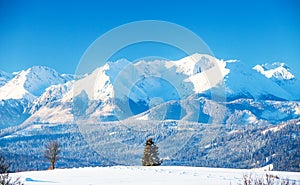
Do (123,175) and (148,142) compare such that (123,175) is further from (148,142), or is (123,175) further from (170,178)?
(148,142)

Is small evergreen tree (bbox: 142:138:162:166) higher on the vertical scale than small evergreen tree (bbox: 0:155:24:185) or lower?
higher

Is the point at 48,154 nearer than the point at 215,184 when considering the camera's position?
No

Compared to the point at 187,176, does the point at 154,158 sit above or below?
above

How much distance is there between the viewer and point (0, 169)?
3859cm

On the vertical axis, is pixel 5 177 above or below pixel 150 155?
below

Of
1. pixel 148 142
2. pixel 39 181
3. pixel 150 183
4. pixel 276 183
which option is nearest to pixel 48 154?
pixel 148 142

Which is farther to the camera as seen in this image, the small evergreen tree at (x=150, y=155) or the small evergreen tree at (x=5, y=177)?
the small evergreen tree at (x=150, y=155)

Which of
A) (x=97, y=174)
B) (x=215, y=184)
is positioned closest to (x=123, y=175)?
(x=97, y=174)

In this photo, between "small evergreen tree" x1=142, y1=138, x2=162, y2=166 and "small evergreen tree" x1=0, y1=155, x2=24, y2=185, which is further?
"small evergreen tree" x1=142, y1=138, x2=162, y2=166

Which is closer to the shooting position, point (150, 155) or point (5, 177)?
point (5, 177)

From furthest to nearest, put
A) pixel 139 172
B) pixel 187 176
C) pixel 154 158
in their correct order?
pixel 154 158
pixel 139 172
pixel 187 176

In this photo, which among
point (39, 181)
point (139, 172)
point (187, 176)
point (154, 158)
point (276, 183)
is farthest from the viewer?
point (154, 158)

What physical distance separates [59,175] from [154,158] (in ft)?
95.6

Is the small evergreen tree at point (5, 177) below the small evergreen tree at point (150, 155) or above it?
below
